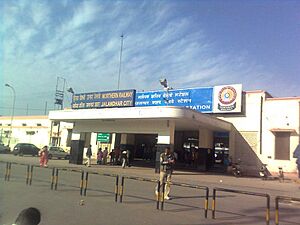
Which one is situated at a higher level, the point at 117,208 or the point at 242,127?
the point at 242,127

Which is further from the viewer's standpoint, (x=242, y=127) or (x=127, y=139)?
(x=127, y=139)

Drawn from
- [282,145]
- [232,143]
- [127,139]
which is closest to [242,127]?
[232,143]

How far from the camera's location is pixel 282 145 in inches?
1318

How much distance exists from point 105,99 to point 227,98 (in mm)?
12228

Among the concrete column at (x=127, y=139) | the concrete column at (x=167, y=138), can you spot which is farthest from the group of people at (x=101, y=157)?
the concrete column at (x=167, y=138)

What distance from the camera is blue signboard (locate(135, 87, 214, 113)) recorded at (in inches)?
1457

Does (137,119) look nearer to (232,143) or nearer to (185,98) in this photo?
(185,98)

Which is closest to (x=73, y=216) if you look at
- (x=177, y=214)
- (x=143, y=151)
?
(x=177, y=214)

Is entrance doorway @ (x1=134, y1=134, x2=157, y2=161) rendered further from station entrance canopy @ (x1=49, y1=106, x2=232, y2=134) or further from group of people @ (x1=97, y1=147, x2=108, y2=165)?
station entrance canopy @ (x1=49, y1=106, x2=232, y2=134)

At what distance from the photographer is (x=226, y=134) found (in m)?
36.8

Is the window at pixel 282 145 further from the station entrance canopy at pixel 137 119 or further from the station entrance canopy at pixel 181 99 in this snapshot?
the station entrance canopy at pixel 137 119

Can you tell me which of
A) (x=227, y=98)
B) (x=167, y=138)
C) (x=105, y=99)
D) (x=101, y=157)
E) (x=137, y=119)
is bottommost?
(x=101, y=157)

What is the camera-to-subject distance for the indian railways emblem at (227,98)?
35.5m

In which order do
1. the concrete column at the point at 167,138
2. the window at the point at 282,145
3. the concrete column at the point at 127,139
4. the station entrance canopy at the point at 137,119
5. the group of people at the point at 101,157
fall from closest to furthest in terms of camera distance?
the station entrance canopy at the point at 137,119, the concrete column at the point at 167,138, the window at the point at 282,145, the group of people at the point at 101,157, the concrete column at the point at 127,139
